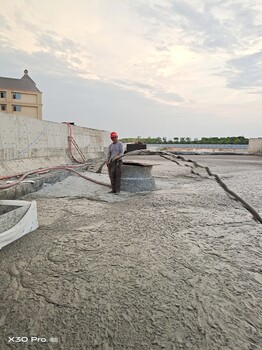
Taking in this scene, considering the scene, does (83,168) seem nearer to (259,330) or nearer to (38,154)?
(38,154)

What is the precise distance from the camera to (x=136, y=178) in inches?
276

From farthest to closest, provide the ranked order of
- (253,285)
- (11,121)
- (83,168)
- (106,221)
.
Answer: (83,168) < (11,121) < (106,221) < (253,285)

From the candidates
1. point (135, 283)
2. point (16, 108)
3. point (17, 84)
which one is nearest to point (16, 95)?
point (16, 108)

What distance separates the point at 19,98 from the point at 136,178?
36.7 m

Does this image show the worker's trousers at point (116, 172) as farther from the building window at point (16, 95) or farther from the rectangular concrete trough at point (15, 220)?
the building window at point (16, 95)

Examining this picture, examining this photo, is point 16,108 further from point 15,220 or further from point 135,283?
point 135,283

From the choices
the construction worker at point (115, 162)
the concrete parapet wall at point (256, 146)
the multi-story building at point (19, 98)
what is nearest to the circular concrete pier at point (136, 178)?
the construction worker at point (115, 162)

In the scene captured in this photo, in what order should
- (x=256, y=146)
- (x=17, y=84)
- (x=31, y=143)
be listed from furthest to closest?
(x=17, y=84) < (x=256, y=146) < (x=31, y=143)

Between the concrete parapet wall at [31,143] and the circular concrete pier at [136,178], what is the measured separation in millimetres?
2935

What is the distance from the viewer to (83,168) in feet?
33.8

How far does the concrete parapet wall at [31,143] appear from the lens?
679 cm

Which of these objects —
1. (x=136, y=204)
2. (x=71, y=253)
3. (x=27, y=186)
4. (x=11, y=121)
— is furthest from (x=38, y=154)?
(x=71, y=253)

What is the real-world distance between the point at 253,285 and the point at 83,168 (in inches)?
338

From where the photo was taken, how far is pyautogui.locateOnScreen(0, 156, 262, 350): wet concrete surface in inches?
70.6
